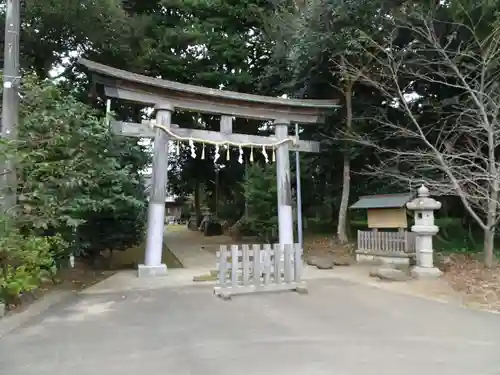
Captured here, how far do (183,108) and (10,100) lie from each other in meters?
4.56

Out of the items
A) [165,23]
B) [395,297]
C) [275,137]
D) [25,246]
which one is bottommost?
[395,297]

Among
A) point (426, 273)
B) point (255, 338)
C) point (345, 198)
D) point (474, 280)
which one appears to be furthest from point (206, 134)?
point (474, 280)

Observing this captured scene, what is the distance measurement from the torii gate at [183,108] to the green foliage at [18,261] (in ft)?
10.5

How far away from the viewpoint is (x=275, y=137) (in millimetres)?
11609

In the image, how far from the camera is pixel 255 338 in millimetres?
4723

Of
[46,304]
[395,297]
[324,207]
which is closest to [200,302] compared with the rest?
[46,304]

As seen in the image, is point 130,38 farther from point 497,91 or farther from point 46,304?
point 497,91

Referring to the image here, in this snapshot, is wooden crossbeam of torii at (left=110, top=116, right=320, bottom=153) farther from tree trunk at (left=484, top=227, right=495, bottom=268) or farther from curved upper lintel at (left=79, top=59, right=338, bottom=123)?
tree trunk at (left=484, top=227, right=495, bottom=268)

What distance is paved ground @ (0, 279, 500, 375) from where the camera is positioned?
3.80 meters

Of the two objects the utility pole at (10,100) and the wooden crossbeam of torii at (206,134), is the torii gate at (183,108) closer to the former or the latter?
the wooden crossbeam of torii at (206,134)

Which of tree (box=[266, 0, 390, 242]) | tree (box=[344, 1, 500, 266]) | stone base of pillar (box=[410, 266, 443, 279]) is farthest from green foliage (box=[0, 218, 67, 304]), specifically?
tree (box=[266, 0, 390, 242])

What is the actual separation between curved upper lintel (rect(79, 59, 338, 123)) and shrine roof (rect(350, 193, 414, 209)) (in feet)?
9.14

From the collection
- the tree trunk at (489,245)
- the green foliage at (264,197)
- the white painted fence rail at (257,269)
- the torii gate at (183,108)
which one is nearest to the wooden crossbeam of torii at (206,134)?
the torii gate at (183,108)

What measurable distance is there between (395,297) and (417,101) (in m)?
8.25
